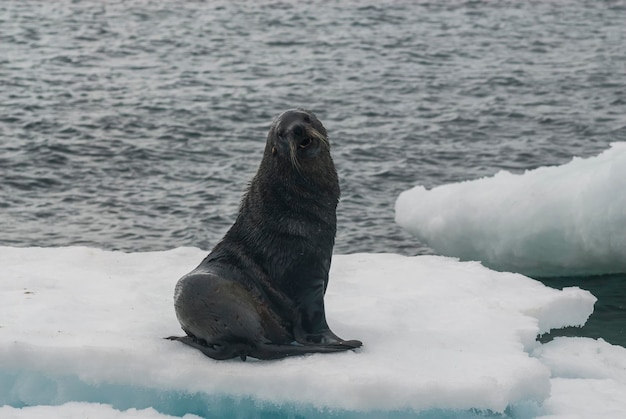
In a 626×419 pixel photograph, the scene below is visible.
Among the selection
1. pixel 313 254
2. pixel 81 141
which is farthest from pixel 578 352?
pixel 81 141

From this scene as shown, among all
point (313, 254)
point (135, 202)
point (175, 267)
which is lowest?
point (135, 202)

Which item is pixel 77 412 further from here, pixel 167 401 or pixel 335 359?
pixel 335 359

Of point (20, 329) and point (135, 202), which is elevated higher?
point (20, 329)

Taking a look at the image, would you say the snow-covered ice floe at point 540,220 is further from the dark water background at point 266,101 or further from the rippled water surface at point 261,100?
the rippled water surface at point 261,100

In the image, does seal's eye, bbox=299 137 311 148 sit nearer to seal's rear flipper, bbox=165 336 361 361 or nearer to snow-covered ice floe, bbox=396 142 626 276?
seal's rear flipper, bbox=165 336 361 361

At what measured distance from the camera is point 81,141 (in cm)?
1978

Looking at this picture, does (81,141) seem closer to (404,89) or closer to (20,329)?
(404,89)

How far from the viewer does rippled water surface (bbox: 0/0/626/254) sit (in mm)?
16562

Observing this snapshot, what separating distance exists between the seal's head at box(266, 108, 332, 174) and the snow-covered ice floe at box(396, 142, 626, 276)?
4829 millimetres

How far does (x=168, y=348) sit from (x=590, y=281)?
19.9 feet

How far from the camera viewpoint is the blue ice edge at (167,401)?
7.23 m

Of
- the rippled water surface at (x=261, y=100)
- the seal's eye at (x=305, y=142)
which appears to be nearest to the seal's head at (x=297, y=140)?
the seal's eye at (x=305, y=142)

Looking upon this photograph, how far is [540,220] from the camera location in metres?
12.2

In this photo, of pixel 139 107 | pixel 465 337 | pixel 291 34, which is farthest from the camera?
pixel 291 34
